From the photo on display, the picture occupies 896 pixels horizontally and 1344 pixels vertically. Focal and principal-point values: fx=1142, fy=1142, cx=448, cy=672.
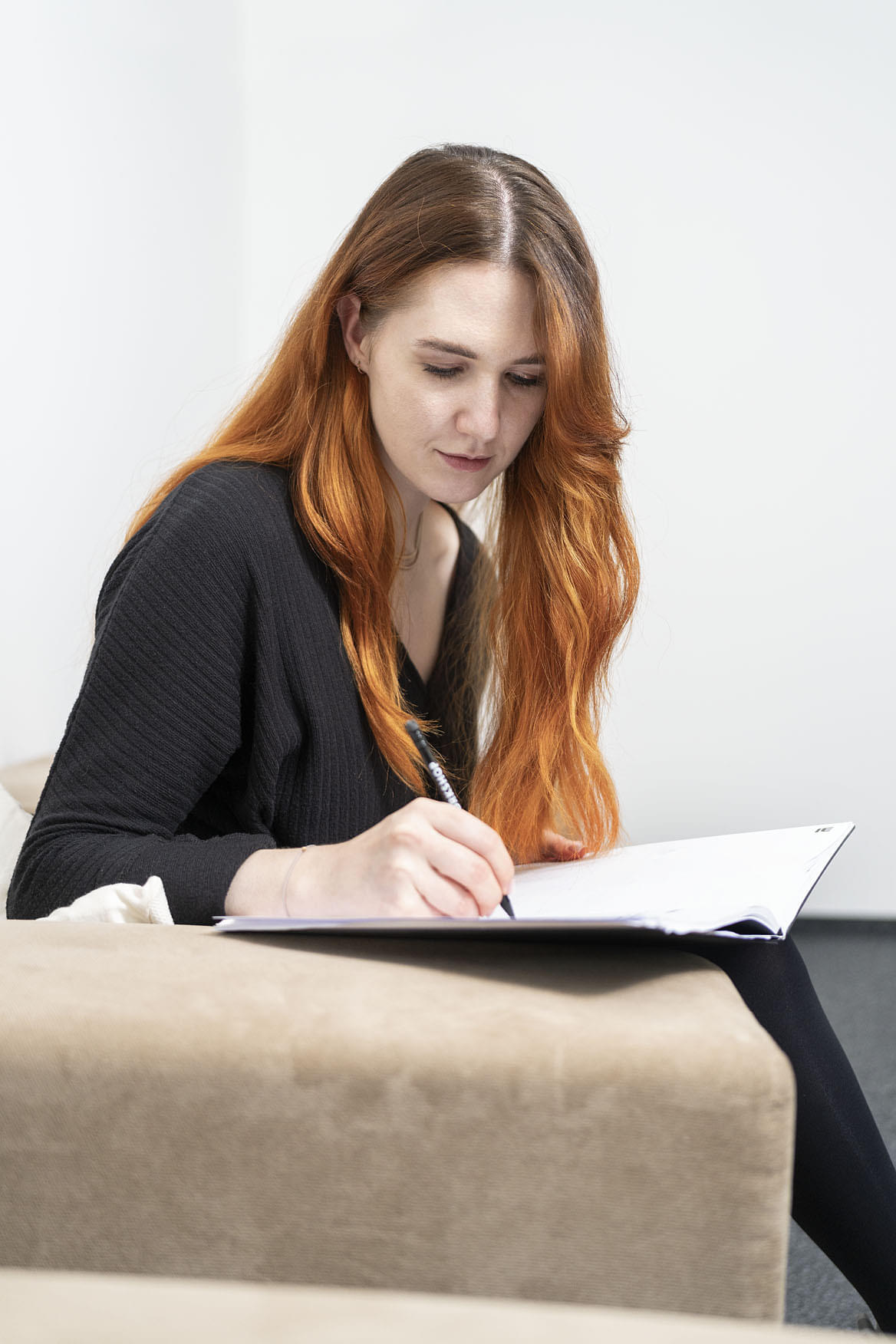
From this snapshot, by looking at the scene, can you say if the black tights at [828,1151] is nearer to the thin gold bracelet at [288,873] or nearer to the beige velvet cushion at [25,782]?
the thin gold bracelet at [288,873]

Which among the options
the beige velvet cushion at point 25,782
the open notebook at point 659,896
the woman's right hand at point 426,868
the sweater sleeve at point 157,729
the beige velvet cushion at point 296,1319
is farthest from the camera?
the beige velvet cushion at point 25,782

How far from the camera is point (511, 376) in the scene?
114 cm

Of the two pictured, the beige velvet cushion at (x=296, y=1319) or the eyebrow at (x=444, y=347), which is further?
the eyebrow at (x=444, y=347)

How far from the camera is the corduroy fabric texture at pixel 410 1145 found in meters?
0.49

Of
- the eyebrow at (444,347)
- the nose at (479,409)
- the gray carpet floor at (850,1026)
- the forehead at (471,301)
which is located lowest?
the gray carpet floor at (850,1026)

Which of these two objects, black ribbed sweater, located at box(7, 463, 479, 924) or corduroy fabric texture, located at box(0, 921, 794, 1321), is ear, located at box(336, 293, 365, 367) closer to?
black ribbed sweater, located at box(7, 463, 479, 924)

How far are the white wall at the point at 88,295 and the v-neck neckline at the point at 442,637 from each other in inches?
30.9

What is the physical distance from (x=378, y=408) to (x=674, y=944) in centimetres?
69

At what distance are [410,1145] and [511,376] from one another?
0.81 m

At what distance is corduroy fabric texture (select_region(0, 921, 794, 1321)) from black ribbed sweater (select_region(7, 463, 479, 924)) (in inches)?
10.5

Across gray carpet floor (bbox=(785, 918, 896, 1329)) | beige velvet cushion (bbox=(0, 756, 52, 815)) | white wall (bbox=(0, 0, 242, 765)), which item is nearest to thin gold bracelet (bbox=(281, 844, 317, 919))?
gray carpet floor (bbox=(785, 918, 896, 1329))

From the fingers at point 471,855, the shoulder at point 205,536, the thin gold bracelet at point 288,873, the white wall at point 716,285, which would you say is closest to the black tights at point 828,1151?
the fingers at point 471,855

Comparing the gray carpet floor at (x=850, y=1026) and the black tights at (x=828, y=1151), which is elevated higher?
the black tights at (x=828, y=1151)

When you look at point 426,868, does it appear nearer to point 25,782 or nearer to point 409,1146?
point 409,1146
